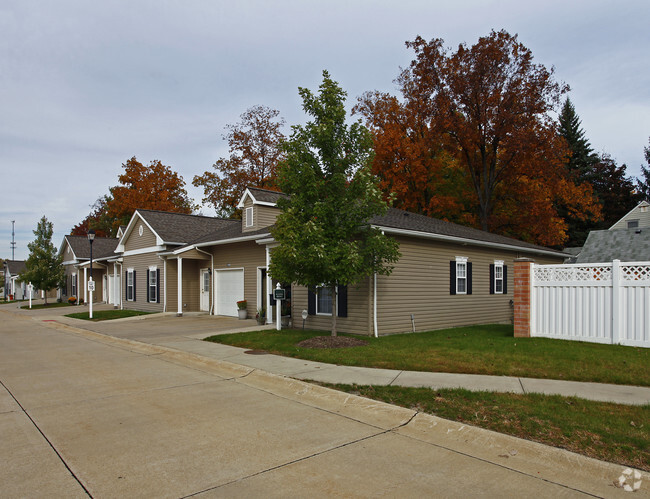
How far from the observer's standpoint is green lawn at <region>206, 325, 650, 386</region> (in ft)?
26.8

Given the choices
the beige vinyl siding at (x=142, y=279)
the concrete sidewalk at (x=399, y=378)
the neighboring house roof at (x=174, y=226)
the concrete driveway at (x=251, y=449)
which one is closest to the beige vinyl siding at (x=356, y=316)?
the concrete sidewalk at (x=399, y=378)

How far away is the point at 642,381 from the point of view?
7426 mm

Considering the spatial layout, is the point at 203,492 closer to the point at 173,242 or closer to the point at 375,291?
the point at 375,291

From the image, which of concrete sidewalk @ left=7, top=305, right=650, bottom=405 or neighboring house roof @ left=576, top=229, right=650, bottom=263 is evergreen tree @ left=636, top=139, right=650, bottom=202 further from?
concrete sidewalk @ left=7, top=305, right=650, bottom=405

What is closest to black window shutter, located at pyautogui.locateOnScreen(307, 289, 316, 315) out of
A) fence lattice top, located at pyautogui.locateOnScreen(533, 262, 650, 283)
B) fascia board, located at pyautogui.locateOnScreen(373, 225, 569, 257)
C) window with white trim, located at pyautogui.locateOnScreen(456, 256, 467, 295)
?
fascia board, located at pyautogui.locateOnScreen(373, 225, 569, 257)

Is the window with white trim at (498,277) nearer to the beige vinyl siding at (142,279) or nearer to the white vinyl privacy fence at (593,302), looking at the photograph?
the white vinyl privacy fence at (593,302)

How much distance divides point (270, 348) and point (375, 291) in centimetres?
370

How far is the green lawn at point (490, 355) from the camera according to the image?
8.17 metres

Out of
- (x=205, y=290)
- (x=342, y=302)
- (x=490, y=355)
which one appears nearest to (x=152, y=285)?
(x=205, y=290)

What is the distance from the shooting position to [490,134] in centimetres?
2917

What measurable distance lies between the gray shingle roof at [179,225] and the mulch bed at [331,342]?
14.4 m


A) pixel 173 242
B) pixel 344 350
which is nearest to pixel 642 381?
pixel 344 350

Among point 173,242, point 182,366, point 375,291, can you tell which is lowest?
point 182,366

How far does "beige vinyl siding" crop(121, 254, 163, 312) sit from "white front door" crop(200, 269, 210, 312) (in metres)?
2.12
